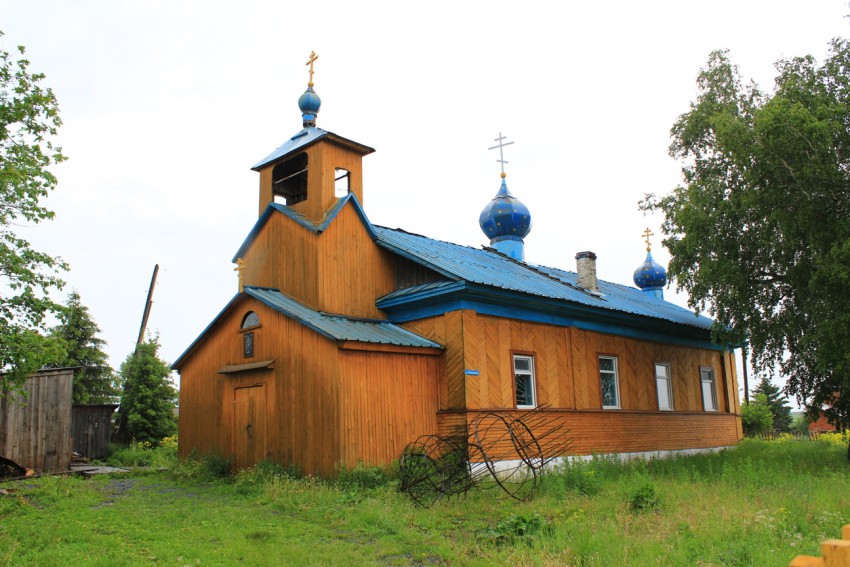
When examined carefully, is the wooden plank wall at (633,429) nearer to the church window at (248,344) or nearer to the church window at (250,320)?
the church window at (248,344)

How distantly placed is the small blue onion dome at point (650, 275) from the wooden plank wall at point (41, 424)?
22224mm

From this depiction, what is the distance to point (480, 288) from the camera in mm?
14758

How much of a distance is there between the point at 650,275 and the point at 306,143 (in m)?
18.5

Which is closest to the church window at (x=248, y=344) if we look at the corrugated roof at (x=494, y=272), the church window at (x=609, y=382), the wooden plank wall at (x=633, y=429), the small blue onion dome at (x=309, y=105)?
the corrugated roof at (x=494, y=272)

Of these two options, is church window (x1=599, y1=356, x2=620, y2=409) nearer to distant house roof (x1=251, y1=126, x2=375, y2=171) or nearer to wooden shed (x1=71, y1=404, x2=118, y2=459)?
distant house roof (x1=251, y1=126, x2=375, y2=171)

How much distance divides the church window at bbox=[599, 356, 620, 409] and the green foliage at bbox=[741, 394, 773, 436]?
1721cm

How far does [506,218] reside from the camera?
24859 mm

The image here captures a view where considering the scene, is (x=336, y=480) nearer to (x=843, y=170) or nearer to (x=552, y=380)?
(x=552, y=380)

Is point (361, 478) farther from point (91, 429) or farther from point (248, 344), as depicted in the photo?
point (91, 429)

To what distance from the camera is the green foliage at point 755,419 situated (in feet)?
107

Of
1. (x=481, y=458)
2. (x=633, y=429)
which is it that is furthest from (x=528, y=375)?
(x=633, y=429)

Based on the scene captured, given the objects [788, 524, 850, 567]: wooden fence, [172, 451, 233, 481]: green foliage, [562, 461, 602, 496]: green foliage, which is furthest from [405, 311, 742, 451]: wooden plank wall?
[788, 524, 850, 567]: wooden fence

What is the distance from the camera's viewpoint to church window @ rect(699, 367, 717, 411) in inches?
910

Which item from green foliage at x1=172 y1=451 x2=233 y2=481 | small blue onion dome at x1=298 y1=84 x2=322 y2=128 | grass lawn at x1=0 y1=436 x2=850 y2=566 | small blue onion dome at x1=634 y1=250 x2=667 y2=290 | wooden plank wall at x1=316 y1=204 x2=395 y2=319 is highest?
small blue onion dome at x1=298 y1=84 x2=322 y2=128
